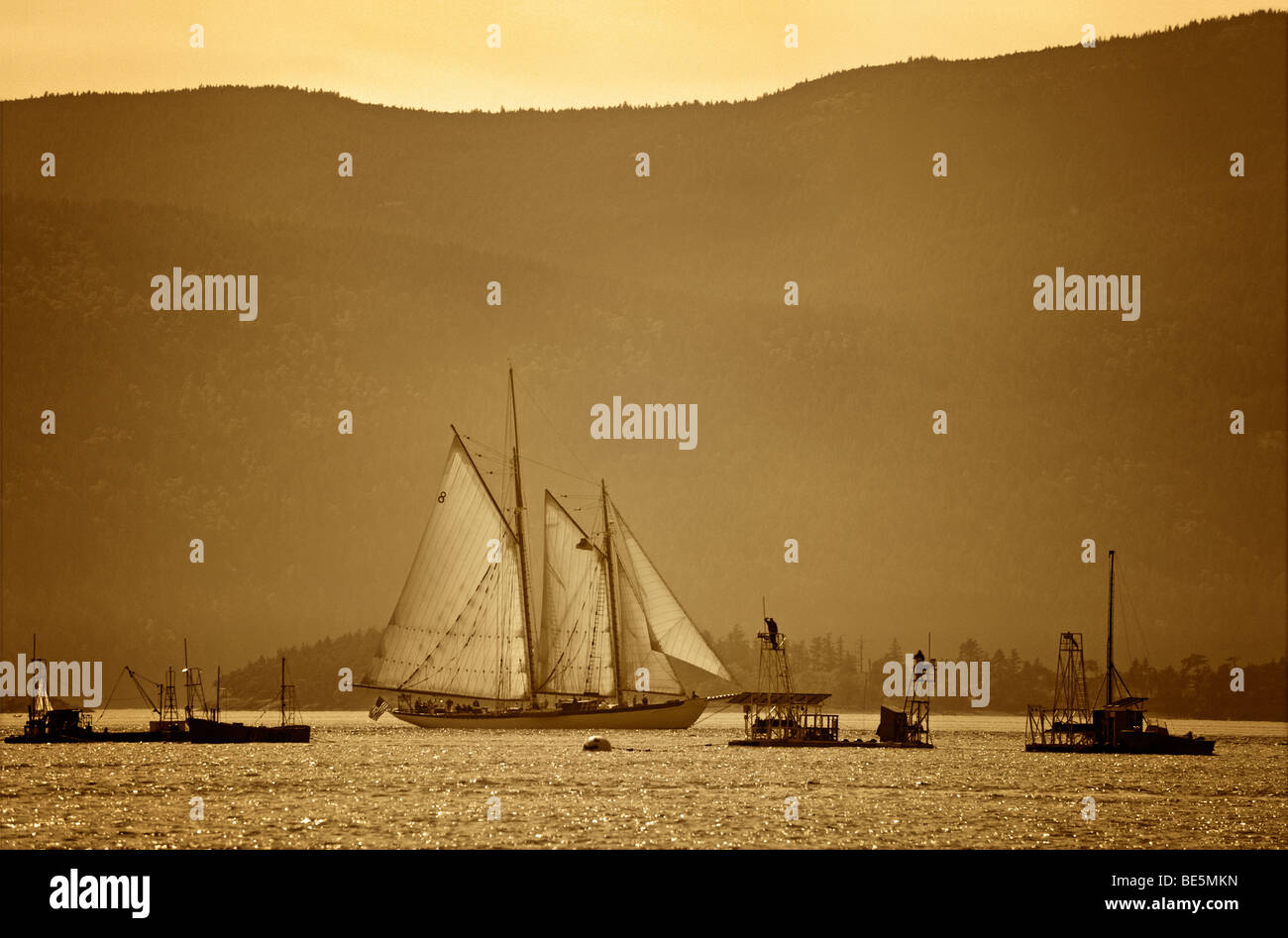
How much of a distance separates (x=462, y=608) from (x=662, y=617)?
1733 centimetres

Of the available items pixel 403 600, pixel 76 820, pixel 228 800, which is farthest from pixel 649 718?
pixel 76 820

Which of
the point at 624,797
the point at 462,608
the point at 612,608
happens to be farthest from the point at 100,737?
the point at 624,797

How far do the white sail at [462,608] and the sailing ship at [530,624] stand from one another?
85mm

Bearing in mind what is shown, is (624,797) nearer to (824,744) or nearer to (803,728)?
(824,744)

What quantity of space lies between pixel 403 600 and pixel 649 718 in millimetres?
24863

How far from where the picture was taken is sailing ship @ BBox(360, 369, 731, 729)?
165m

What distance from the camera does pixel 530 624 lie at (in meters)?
172

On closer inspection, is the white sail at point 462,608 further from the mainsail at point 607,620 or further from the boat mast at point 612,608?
the boat mast at point 612,608

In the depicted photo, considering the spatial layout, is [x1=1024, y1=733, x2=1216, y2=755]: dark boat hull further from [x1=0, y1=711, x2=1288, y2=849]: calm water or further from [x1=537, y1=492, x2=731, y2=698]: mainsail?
[x1=537, y1=492, x2=731, y2=698]: mainsail

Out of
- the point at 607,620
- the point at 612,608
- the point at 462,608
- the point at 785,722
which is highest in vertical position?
the point at 462,608

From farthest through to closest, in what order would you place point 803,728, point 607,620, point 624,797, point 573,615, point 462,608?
point 573,615 → point 607,620 → point 462,608 → point 803,728 → point 624,797

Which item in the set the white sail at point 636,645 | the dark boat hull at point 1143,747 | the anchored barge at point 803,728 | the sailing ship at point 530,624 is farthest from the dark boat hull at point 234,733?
the dark boat hull at point 1143,747
